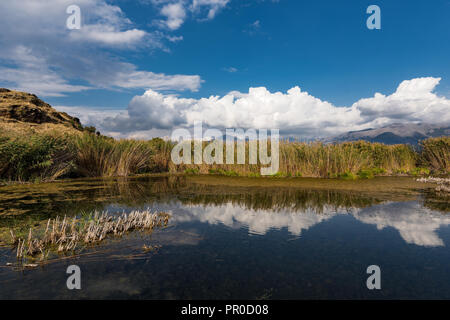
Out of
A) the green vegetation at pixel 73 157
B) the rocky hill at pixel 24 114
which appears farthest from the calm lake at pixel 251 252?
the rocky hill at pixel 24 114

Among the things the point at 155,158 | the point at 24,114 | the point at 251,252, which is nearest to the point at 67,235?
the point at 251,252

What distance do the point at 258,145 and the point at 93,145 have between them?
971cm

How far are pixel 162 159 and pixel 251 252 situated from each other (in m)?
15.1

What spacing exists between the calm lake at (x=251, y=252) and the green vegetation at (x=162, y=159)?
3923mm

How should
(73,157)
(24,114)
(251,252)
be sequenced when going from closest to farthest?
(251,252) < (73,157) < (24,114)

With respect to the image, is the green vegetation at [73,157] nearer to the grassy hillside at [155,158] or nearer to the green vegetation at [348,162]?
the grassy hillside at [155,158]

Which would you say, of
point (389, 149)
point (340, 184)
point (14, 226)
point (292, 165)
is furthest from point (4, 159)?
point (389, 149)

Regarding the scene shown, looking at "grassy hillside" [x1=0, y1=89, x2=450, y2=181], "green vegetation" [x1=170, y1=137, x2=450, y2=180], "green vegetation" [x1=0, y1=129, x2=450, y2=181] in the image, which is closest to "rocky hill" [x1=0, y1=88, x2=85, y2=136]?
"grassy hillside" [x1=0, y1=89, x2=450, y2=181]

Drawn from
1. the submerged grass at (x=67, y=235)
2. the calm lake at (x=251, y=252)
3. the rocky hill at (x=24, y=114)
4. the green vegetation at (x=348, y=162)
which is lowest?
the calm lake at (x=251, y=252)

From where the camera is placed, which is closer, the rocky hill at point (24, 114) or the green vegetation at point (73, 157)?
the green vegetation at point (73, 157)

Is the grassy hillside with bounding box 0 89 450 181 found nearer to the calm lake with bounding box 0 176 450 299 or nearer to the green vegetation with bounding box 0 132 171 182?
the green vegetation with bounding box 0 132 171 182

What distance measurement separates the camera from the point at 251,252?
421cm

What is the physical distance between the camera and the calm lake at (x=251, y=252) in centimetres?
308

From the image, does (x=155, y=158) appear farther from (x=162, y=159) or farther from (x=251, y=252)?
(x=251, y=252)
